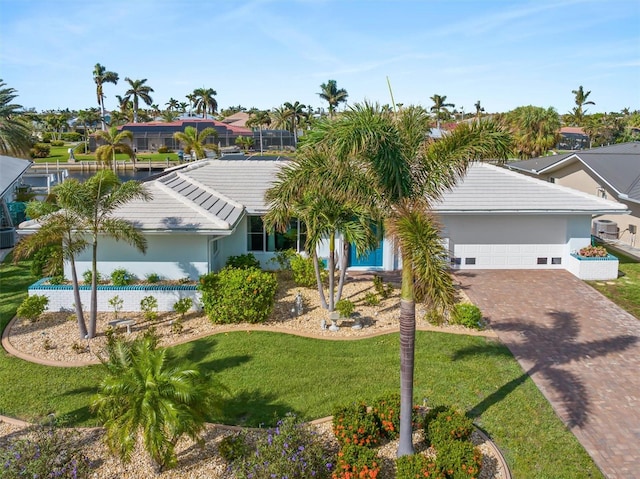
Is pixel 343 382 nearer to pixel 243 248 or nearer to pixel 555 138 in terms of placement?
pixel 243 248

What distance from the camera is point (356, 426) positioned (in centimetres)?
893

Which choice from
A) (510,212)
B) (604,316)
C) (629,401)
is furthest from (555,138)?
(629,401)

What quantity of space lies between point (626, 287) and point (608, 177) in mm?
8999

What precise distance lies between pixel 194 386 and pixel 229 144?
68879 millimetres

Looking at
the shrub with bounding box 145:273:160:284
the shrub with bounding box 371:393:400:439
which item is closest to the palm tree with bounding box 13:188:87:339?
the shrub with bounding box 145:273:160:284

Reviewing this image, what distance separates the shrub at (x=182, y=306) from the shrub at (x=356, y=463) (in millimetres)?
7675

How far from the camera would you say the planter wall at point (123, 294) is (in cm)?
1549

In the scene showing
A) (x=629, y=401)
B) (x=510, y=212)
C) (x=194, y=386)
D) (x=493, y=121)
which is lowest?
(x=629, y=401)

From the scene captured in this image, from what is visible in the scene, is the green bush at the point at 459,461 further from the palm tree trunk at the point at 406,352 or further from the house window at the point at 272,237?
the house window at the point at 272,237

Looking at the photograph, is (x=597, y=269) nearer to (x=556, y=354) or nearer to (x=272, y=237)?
(x=556, y=354)

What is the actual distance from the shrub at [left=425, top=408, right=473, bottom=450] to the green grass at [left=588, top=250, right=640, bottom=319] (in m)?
9.36

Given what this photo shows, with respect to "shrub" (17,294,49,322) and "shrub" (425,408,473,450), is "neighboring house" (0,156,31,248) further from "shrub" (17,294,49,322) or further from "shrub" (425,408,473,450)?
"shrub" (425,408,473,450)

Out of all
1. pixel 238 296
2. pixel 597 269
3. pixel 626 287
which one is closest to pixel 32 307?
pixel 238 296

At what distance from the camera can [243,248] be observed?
65.3ft
